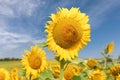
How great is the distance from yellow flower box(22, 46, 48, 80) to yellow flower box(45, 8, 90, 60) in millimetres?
1700

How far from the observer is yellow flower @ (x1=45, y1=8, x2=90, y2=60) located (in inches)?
163

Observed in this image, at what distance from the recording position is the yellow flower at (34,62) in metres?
5.96

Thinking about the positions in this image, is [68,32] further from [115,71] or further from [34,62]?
[115,71]

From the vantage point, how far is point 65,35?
421cm

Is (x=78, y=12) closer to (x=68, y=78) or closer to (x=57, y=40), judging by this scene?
(x=57, y=40)

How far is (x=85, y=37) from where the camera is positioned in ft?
13.8

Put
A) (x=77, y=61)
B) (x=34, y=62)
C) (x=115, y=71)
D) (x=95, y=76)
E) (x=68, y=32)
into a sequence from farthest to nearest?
(x=115, y=71)
(x=95, y=76)
(x=34, y=62)
(x=68, y=32)
(x=77, y=61)

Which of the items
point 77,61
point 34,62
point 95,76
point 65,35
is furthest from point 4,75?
point 77,61

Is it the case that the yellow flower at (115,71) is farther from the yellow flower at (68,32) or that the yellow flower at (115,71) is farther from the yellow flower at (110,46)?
the yellow flower at (68,32)

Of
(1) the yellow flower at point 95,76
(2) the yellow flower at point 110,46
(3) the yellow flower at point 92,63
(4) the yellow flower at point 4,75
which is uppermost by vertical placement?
(2) the yellow flower at point 110,46

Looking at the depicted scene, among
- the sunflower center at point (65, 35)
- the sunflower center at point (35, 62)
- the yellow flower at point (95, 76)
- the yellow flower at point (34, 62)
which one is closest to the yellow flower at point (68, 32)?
the sunflower center at point (65, 35)

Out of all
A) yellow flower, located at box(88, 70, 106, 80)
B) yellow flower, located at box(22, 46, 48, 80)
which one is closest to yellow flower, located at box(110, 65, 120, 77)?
yellow flower, located at box(88, 70, 106, 80)

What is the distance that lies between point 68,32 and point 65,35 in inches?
1.8

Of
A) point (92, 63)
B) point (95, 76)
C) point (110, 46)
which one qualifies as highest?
point (110, 46)
